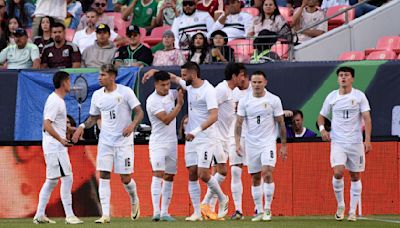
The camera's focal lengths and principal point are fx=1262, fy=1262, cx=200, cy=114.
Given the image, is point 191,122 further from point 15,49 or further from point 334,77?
point 15,49

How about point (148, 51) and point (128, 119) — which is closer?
point (128, 119)

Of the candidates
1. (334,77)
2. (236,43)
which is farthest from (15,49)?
(334,77)

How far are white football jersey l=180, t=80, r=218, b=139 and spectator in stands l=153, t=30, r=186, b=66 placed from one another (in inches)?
184

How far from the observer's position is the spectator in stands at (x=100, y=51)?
76.9 ft

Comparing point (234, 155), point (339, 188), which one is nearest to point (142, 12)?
point (234, 155)

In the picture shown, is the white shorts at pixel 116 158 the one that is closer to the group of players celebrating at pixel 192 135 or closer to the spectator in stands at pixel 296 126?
the group of players celebrating at pixel 192 135

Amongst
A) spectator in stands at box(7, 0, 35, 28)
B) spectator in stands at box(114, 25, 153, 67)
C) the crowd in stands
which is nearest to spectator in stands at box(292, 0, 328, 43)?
the crowd in stands

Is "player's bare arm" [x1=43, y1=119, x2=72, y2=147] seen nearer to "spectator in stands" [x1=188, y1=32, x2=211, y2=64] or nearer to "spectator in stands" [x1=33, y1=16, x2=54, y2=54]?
"spectator in stands" [x1=188, y1=32, x2=211, y2=64]

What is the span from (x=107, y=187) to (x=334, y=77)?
18.9 ft

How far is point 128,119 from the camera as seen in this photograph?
18.3m

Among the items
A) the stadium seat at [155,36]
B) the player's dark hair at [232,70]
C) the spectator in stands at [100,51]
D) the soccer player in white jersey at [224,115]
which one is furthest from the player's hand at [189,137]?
the stadium seat at [155,36]

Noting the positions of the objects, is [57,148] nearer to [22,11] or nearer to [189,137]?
[189,137]

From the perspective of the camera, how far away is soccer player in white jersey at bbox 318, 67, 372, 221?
1841 centimetres

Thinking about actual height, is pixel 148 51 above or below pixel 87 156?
above
